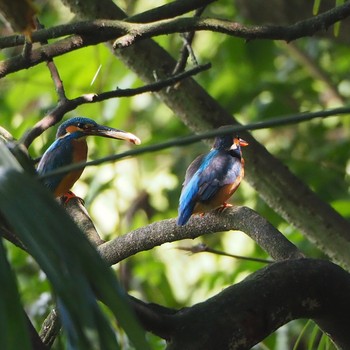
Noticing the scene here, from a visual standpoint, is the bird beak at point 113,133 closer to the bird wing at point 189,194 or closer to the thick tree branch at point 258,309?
the bird wing at point 189,194

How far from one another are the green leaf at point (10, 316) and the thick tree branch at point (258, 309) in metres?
0.56

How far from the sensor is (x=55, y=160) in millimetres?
2914

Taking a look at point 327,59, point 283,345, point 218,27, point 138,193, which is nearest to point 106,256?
point 218,27

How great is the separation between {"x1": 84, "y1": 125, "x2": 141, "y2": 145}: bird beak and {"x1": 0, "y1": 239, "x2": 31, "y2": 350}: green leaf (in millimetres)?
1718

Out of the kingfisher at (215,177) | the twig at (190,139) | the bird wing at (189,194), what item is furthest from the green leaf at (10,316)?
the kingfisher at (215,177)

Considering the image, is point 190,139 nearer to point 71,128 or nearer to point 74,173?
point 74,173

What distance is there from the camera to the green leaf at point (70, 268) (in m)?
0.82

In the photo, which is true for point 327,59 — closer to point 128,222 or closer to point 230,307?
point 128,222

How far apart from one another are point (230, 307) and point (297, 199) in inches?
71.7

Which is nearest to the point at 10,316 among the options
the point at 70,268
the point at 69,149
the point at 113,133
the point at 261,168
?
the point at 70,268

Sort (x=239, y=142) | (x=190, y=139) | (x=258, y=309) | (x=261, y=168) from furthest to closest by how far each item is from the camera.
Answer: (x=261, y=168) < (x=239, y=142) < (x=258, y=309) < (x=190, y=139)

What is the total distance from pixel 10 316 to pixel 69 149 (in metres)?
2.21

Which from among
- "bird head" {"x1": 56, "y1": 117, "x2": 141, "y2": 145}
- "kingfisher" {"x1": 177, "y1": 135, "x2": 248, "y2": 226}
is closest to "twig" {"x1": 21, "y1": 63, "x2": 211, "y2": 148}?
"kingfisher" {"x1": 177, "y1": 135, "x2": 248, "y2": 226}

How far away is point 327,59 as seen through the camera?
6242 millimetres
